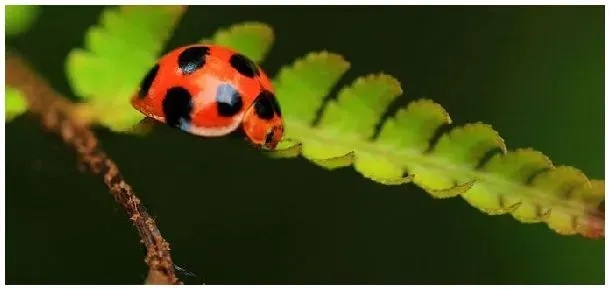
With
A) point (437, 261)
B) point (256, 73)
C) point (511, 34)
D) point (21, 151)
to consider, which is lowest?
point (437, 261)

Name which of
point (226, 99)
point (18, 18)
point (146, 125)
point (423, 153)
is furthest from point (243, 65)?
point (18, 18)

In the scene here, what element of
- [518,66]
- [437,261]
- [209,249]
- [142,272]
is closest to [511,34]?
[518,66]

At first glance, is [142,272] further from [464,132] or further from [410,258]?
[410,258]

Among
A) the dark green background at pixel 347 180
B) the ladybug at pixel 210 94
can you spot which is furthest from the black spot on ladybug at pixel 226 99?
the dark green background at pixel 347 180

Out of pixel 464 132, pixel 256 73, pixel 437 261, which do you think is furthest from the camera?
pixel 437 261

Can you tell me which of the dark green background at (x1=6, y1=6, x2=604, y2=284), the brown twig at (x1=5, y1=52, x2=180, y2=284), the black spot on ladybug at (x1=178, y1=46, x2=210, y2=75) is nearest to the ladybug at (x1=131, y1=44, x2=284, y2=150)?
the black spot on ladybug at (x1=178, y1=46, x2=210, y2=75)

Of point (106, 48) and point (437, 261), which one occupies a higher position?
point (106, 48)
